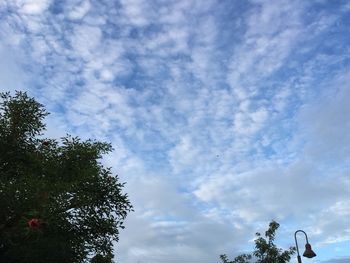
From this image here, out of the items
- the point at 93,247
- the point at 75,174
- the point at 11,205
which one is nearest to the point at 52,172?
the point at 75,174

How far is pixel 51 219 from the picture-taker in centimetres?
2138

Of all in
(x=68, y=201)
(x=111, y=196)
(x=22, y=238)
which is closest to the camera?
(x=22, y=238)

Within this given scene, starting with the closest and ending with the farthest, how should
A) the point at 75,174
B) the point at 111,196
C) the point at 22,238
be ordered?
the point at 22,238 → the point at 75,174 → the point at 111,196

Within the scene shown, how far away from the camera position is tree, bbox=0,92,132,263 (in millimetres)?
21125

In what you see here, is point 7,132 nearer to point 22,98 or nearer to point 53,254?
point 22,98

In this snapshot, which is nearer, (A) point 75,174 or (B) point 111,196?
(A) point 75,174

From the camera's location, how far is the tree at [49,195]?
69.3 ft

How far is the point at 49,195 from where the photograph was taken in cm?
2127

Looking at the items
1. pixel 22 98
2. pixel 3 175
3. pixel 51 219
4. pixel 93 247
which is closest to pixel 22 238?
pixel 51 219

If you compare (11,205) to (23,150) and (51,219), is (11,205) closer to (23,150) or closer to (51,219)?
(51,219)

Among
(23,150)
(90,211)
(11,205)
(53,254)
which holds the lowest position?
(53,254)

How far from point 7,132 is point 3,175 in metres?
A: 2.88

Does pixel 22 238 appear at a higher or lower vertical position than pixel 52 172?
lower

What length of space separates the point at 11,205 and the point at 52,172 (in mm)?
2989
